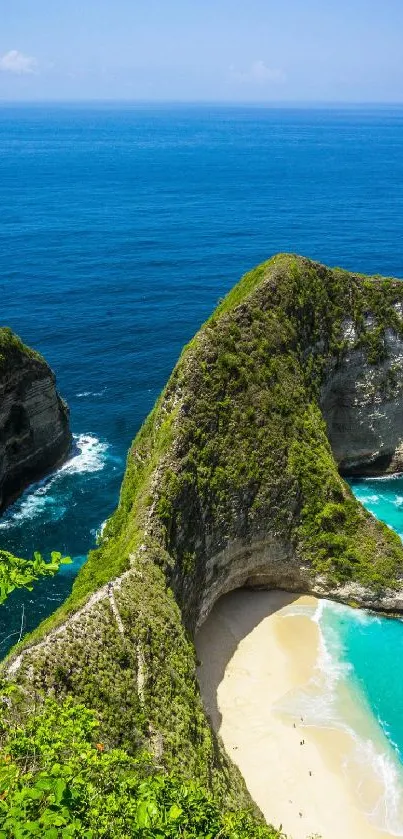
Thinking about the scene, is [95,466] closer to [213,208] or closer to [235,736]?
[235,736]

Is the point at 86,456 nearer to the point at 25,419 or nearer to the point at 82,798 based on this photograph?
the point at 25,419

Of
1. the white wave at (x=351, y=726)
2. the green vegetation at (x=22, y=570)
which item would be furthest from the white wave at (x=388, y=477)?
the green vegetation at (x=22, y=570)

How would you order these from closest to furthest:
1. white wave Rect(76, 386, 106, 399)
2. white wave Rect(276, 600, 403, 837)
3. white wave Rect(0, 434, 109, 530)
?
1. white wave Rect(276, 600, 403, 837)
2. white wave Rect(0, 434, 109, 530)
3. white wave Rect(76, 386, 106, 399)

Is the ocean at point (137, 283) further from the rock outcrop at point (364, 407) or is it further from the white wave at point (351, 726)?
the rock outcrop at point (364, 407)

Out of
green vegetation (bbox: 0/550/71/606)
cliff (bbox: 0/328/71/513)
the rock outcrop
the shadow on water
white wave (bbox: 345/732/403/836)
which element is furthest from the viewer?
the rock outcrop

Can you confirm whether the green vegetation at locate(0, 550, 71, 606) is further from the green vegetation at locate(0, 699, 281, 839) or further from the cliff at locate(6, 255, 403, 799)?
the cliff at locate(6, 255, 403, 799)

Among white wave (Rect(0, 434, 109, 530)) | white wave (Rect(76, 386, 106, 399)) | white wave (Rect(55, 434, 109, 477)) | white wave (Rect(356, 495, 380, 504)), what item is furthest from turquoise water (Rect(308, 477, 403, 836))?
→ white wave (Rect(76, 386, 106, 399))
